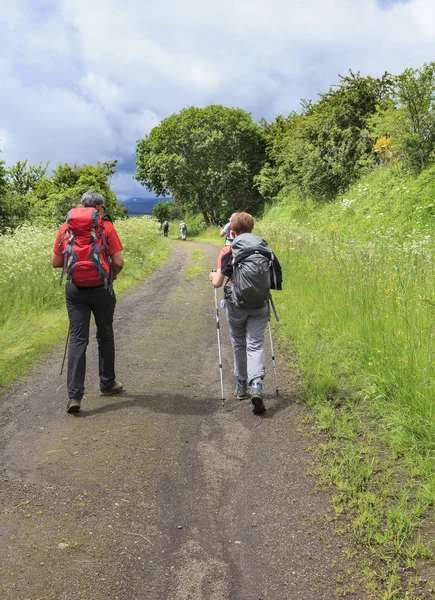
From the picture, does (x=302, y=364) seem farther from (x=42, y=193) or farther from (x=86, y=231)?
(x=42, y=193)

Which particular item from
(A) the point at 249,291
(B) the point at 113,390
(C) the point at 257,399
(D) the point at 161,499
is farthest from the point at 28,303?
(D) the point at 161,499

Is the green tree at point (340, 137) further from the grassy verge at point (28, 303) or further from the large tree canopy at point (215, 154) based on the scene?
the large tree canopy at point (215, 154)

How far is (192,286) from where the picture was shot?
1383 cm

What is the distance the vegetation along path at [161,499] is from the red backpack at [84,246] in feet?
4.88

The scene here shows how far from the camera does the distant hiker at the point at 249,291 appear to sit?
16.4 ft

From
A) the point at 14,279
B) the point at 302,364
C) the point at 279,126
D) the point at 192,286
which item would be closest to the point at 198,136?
the point at 279,126

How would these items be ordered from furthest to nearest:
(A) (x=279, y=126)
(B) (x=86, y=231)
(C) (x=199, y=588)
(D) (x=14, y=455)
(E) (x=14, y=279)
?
(A) (x=279, y=126)
(E) (x=14, y=279)
(B) (x=86, y=231)
(D) (x=14, y=455)
(C) (x=199, y=588)

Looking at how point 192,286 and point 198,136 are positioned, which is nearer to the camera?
point 192,286

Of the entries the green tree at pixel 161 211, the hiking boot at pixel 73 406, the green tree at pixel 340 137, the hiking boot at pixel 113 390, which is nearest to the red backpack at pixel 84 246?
the hiking boot at pixel 73 406

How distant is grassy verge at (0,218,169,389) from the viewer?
284 inches

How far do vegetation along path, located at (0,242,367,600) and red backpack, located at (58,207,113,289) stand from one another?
1.49m

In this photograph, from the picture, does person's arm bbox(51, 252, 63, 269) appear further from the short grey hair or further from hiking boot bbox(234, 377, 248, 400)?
hiking boot bbox(234, 377, 248, 400)

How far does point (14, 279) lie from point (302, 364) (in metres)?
6.45

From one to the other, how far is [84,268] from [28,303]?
4959 millimetres
